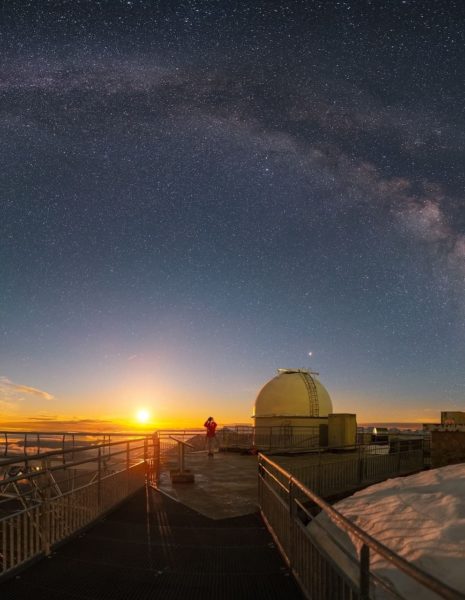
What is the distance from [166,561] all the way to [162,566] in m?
0.21

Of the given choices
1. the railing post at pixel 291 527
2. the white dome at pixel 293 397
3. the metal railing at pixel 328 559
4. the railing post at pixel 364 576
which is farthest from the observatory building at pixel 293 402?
the railing post at pixel 364 576

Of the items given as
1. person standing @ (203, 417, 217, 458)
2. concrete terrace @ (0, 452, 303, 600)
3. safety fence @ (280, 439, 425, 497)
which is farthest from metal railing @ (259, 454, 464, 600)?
person standing @ (203, 417, 217, 458)

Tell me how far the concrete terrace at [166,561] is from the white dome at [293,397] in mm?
26680

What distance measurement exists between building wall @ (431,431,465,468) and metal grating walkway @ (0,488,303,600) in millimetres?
12056

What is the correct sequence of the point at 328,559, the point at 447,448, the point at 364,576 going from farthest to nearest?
the point at 447,448 < the point at 328,559 < the point at 364,576

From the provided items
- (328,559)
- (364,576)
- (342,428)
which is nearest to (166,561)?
(328,559)

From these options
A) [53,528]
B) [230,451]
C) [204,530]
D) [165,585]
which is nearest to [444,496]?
[204,530]

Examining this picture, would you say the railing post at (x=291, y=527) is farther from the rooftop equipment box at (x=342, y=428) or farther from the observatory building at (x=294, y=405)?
the observatory building at (x=294, y=405)

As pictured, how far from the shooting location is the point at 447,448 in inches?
711

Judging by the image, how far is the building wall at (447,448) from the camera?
1791 cm

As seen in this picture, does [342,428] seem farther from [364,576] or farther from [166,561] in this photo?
[364,576]

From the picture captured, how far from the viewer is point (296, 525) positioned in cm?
596

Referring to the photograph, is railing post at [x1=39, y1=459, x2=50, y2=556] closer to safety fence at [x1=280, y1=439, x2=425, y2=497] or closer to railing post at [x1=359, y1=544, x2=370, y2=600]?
railing post at [x1=359, y1=544, x2=370, y2=600]

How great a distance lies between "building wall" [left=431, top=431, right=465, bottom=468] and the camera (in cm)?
1791
